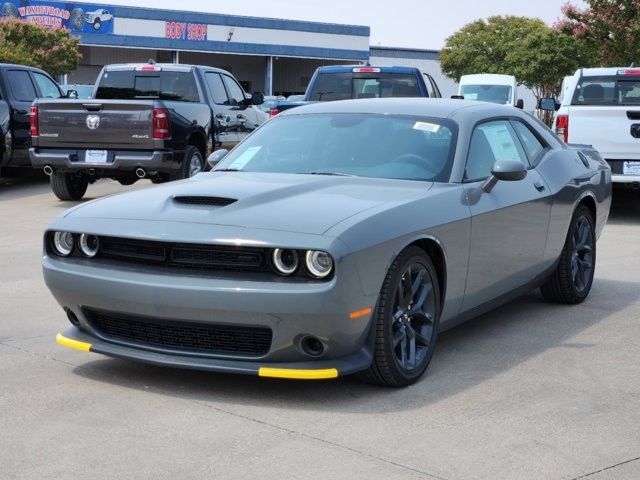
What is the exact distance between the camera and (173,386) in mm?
5555

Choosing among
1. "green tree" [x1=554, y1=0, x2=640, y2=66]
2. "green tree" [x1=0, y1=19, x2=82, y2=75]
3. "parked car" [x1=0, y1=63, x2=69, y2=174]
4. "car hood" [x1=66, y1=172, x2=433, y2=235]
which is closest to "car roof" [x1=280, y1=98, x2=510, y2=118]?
"car hood" [x1=66, y1=172, x2=433, y2=235]

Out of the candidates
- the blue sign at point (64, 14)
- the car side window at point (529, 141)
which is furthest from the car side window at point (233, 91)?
the blue sign at point (64, 14)

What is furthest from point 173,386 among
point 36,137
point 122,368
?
point 36,137

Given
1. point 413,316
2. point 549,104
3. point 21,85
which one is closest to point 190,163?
point 21,85

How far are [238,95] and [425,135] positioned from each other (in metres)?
10.5

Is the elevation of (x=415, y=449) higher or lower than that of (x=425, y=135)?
lower

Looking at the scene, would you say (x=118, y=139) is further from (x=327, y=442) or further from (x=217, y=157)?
(x=327, y=442)

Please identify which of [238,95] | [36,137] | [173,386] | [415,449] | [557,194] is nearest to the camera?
[415,449]

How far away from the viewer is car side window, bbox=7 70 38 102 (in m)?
16.4

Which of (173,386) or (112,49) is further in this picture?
(112,49)

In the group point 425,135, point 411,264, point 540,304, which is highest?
point 425,135

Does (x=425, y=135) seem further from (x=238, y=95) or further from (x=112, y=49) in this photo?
(x=112, y=49)

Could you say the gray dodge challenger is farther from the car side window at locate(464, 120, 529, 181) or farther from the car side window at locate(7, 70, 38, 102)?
the car side window at locate(7, 70, 38, 102)

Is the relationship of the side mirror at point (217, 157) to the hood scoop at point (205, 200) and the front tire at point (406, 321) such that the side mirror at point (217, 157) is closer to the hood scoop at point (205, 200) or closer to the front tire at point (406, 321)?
the hood scoop at point (205, 200)
